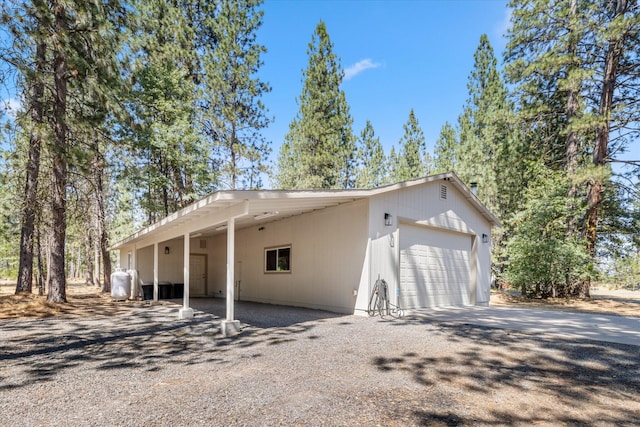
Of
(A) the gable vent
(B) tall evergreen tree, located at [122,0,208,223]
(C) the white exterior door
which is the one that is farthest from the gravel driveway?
(B) tall evergreen tree, located at [122,0,208,223]

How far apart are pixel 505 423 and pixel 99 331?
625 centimetres

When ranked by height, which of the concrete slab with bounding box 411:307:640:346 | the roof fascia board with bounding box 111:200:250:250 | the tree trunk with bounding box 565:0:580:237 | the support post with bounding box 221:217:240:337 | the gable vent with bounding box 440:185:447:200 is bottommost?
the concrete slab with bounding box 411:307:640:346

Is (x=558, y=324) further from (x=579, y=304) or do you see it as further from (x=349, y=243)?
(x=579, y=304)

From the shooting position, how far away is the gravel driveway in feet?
A: 9.25

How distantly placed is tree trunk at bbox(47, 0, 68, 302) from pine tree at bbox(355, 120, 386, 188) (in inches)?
746

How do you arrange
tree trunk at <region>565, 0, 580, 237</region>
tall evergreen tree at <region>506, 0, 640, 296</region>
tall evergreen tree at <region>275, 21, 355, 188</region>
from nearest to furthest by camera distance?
tall evergreen tree at <region>506, 0, 640, 296</region>
tree trunk at <region>565, 0, 580, 237</region>
tall evergreen tree at <region>275, 21, 355, 188</region>

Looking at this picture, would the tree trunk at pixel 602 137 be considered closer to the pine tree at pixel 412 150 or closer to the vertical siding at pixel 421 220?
the vertical siding at pixel 421 220

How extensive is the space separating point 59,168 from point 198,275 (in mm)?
6379

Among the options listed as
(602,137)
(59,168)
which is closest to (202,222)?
(59,168)

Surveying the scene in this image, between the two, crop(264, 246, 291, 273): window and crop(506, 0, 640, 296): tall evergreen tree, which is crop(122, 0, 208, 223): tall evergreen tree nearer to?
crop(264, 246, 291, 273): window

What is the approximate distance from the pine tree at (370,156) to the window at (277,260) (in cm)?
1585

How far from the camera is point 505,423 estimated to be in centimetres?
271

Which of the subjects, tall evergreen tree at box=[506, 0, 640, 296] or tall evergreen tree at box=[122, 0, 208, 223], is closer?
tall evergreen tree at box=[506, 0, 640, 296]

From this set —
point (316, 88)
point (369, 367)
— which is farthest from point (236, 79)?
point (369, 367)
